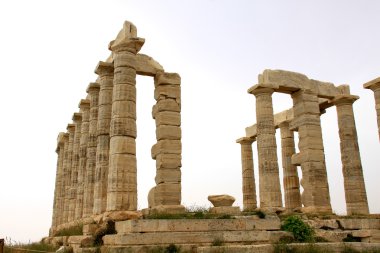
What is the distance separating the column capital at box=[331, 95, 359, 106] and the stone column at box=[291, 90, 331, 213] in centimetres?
206

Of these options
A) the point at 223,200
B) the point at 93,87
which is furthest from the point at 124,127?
the point at 93,87

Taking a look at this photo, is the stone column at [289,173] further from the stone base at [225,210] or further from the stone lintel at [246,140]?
the stone base at [225,210]

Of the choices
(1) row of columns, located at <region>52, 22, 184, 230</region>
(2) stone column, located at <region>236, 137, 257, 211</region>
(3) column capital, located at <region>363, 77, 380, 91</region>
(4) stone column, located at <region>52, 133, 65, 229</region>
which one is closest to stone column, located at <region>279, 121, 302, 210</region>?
(2) stone column, located at <region>236, 137, 257, 211</region>

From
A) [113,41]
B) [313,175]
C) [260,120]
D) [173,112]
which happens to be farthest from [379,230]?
[113,41]

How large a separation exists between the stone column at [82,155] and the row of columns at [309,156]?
10.5 m

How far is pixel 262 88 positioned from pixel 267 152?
3717 mm

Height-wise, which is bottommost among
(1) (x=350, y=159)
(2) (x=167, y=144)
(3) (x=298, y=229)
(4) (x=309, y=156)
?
(3) (x=298, y=229)

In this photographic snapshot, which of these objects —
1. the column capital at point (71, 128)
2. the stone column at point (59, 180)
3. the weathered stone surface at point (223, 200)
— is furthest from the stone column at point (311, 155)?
the stone column at point (59, 180)

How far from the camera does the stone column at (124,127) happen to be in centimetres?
1772

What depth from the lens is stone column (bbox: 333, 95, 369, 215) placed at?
79.5 feet

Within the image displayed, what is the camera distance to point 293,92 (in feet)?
80.6

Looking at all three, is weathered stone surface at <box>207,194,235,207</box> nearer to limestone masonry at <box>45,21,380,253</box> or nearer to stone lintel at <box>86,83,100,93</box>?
limestone masonry at <box>45,21,380,253</box>

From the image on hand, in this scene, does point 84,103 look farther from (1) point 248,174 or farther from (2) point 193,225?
(2) point 193,225

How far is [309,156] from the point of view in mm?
22906
